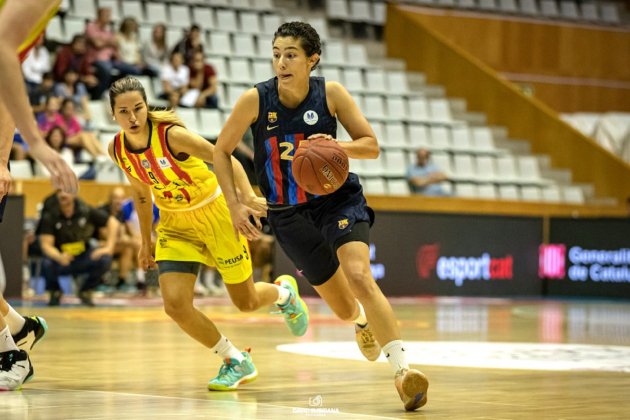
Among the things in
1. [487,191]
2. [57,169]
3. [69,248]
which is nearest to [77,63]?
[69,248]

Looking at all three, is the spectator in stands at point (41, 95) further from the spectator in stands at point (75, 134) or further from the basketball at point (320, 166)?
the basketball at point (320, 166)

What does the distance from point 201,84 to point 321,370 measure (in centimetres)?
1077

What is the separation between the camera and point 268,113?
21.2 feet

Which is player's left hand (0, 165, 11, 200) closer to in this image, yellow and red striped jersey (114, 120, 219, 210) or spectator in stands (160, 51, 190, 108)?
yellow and red striped jersey (114, 120, 219, 210)

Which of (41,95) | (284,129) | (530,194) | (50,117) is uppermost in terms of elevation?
(284,129)

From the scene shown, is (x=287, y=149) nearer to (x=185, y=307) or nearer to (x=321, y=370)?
(x=185, y=307)

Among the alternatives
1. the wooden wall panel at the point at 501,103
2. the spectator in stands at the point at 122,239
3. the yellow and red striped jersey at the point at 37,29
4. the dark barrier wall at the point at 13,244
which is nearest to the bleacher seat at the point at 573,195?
the wooden wall panel at the point at 501,103

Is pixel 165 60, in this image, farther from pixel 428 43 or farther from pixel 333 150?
pixel 333 150

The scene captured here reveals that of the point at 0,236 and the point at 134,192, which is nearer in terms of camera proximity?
the point at 134,192

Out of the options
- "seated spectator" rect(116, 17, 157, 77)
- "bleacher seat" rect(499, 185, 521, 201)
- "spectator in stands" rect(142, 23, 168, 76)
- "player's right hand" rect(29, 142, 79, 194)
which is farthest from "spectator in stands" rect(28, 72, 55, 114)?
"player's right hand" rect(29, 142, 79, 194)

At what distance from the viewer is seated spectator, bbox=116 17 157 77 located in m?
17.7

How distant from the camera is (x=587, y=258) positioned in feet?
61.0

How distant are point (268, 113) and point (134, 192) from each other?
110 centimetres

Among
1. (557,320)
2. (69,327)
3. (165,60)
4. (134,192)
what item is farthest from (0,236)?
(134,192)
